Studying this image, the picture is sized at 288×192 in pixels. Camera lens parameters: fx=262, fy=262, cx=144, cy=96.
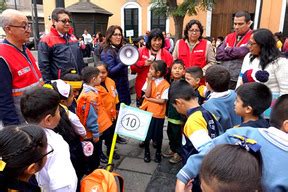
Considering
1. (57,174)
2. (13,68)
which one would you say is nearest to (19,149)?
(57,174)

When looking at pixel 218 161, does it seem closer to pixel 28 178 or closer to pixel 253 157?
pixel 253 157

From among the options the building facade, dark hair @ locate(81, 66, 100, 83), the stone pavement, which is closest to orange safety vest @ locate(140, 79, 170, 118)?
the stone pavement

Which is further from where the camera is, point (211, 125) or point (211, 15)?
point (211, 15)

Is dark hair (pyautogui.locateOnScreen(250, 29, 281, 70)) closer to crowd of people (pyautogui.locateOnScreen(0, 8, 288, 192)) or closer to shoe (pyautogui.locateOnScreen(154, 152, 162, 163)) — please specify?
crowd of people (pyautogui.locateOnScreen(0, 8, 288, 192))

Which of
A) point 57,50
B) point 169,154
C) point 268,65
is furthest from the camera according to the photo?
point 169,154

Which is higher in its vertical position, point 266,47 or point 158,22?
point 158,22

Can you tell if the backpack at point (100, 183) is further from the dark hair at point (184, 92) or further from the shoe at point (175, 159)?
the shoe at point (175, 159)

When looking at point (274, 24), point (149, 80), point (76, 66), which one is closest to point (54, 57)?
point (76, 66)

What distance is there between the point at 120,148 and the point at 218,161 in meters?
2.95

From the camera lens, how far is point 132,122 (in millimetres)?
2865

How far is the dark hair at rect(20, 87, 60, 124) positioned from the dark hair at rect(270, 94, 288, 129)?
57.9 inches

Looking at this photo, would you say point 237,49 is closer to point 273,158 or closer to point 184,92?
point 184,92

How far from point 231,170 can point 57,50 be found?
2663 millimetres

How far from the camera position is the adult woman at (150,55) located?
3.74 meters
